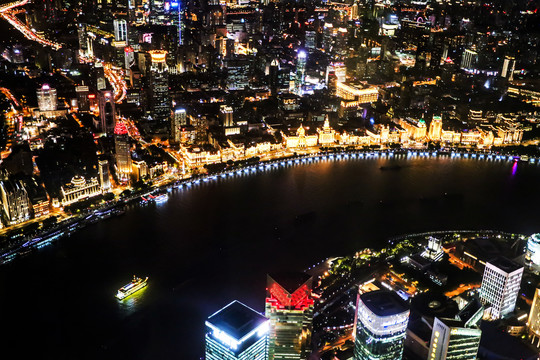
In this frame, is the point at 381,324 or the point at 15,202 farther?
the point at 15,202

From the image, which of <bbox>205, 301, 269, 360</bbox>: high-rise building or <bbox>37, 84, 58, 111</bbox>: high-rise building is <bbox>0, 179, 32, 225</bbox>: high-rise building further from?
<bbox>205, 301, 269, 360</bbox>: high-rise building

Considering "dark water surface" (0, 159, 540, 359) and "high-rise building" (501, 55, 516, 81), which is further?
"high-rise building" (501, 55, 516, 81)

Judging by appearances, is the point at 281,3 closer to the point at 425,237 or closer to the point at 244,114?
the point at 244,114

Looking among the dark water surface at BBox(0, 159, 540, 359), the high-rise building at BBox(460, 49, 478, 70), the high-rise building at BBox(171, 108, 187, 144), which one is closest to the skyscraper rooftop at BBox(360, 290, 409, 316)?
the dark water surface at BBox(0, 159, 540, 359)

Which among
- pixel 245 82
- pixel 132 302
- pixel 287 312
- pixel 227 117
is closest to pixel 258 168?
pixel 227 117

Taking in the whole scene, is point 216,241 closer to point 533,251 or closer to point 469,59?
point 533,251

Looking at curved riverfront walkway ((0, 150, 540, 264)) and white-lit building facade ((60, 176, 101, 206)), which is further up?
white-lit building facade ((60, 176, 101, 206))

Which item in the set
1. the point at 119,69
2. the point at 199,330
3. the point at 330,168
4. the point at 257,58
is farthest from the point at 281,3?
the point at 199,330
